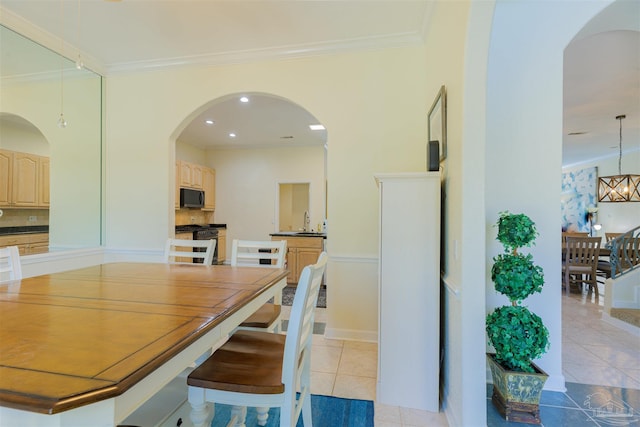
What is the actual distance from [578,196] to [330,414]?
424 inches

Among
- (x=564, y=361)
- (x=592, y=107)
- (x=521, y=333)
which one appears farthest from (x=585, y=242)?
(x=521, y=333)

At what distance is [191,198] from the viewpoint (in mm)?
6359

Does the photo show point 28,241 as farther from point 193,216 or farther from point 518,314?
point 518,314

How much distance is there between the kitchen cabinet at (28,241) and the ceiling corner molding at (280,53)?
2.13 m

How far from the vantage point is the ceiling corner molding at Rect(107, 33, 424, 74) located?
287 cm

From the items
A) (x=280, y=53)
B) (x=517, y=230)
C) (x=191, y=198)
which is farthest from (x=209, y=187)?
(x=517, y=230)

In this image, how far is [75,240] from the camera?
11.5ft

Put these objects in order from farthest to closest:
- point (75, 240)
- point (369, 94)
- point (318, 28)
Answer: point (75, 240) → point (369, 94) → point (318, 28)

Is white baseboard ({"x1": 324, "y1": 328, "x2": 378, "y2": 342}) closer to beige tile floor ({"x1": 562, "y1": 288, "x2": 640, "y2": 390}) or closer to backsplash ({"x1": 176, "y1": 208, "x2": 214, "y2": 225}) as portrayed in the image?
beige tile floor ({"x1": 562, "y1": 288, "x2": 640, "y2": 390})

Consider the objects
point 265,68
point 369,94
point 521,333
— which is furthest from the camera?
point 265,68

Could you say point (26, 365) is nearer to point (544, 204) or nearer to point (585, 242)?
point (544, 204)

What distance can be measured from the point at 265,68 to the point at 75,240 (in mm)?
3064

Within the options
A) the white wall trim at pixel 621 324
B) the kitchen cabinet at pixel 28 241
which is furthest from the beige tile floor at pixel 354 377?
the kitchen cabinet at pixel 28 241

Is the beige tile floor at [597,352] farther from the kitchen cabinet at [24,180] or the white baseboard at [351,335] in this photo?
the kitchen cabinet at [24,180]
